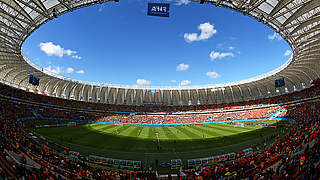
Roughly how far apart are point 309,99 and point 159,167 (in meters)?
48.0

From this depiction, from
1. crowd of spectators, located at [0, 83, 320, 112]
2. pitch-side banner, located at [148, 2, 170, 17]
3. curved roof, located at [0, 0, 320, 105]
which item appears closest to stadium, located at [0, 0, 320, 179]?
curved roof, located at [0, 0, 320, 105]

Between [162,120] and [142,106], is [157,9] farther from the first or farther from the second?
[142,106]

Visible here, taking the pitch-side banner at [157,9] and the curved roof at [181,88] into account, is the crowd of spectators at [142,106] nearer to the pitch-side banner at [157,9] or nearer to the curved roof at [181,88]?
the curved roof at [181,88]

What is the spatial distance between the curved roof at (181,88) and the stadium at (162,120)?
0.22 meters

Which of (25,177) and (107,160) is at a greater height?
(25,177)

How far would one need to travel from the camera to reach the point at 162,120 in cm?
5694

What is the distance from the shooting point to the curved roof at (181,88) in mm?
20766

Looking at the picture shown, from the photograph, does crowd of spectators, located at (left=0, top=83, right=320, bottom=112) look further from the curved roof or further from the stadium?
the curved roof

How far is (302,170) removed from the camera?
876cm

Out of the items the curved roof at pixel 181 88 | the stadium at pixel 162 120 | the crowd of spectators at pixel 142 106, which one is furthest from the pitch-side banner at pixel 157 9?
the crowd of spectators at pixel 142 106

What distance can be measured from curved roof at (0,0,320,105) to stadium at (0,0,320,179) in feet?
0.71

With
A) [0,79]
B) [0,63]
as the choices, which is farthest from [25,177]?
[0,79]

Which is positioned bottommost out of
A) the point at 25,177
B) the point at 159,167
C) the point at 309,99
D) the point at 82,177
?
the point at 159,167

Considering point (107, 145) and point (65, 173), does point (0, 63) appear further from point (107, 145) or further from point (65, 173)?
point (65, 173)
